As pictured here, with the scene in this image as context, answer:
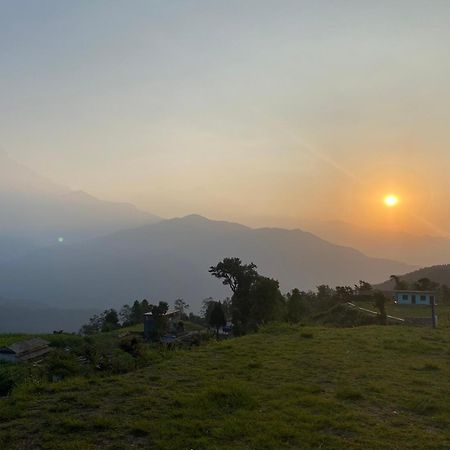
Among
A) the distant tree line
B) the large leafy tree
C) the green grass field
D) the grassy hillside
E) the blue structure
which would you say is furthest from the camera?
the large leafy tree

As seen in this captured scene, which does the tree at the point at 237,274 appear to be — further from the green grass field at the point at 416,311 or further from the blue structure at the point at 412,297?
the blue structure at the point at 412,297

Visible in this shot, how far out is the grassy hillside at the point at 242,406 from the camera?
765 centimetres

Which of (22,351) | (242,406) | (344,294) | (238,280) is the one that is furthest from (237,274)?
(242,406)

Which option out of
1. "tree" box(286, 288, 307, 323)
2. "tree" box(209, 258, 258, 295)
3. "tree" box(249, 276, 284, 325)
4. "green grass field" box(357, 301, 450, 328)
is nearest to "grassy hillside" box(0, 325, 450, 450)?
"green grass field" box(357, 301, 450, 328)

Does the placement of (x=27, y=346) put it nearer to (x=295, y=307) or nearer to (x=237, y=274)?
(x=295, y=307)

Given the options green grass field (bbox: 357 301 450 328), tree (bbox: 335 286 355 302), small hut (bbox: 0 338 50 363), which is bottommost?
small hut (bbox: 0 338 50 363)

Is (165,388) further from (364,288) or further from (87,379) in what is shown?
(364,288)

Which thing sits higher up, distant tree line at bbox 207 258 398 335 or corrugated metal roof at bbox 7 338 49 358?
distant tree line at bbox 207 258 398 335

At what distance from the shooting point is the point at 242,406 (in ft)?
31.1

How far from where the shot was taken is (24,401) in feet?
31.7

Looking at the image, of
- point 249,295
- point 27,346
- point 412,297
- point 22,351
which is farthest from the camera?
point 249,295

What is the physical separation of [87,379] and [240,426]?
515cm

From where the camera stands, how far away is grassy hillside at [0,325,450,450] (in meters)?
7.65

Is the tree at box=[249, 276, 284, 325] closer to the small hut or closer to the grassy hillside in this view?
the small hut
